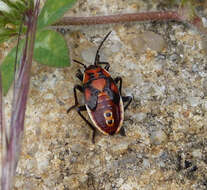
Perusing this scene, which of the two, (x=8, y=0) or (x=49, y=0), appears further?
(x=49, y=0)

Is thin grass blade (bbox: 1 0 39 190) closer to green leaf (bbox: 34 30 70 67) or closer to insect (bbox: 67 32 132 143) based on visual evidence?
green leaf (bbox: 34 30 70 67)

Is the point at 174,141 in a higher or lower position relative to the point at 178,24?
lower

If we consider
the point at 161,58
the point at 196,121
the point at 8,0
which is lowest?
the point at 196,121

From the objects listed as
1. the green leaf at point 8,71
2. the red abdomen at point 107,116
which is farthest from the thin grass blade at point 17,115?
the red abdomen at point 107,116

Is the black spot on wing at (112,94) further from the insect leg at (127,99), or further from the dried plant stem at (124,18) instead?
the dried plant stem at (124,18)

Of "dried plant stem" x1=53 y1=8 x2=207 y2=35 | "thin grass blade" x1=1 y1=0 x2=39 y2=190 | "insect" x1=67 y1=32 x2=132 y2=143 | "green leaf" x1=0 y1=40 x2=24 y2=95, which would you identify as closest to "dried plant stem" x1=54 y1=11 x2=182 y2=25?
"dried plant stem" x1=53 y1=8 x2=207 y2=35

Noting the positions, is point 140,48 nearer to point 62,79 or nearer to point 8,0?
point 62,79

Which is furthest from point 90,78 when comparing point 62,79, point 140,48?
point 140,48
